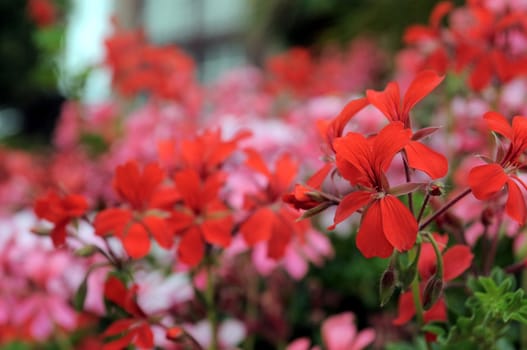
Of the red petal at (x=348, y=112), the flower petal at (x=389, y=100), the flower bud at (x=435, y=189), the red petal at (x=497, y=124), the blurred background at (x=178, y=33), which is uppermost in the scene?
the flower petal at (x=389, y=100)

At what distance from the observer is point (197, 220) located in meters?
0.61

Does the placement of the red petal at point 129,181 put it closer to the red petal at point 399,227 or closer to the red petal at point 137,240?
the red petal at point 137,240

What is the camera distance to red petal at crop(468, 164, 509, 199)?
430 mm

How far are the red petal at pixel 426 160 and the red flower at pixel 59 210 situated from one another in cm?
30

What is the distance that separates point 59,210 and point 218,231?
14cm

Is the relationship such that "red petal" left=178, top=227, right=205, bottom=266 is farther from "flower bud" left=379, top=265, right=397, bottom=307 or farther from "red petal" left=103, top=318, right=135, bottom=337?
"flower bud" left=379, top=265, right=397, bottom=307

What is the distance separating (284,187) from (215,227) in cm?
9

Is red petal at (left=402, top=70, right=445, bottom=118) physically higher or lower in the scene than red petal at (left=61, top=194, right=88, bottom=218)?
higher

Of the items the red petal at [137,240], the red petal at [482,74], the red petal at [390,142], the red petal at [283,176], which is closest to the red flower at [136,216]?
the red petal at [137,240]

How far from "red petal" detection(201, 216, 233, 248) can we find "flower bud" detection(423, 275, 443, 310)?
0.19 m

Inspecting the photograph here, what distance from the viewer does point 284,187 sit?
25.6 inches

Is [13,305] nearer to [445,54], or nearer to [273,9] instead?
[445,54]

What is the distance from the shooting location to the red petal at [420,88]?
47cm

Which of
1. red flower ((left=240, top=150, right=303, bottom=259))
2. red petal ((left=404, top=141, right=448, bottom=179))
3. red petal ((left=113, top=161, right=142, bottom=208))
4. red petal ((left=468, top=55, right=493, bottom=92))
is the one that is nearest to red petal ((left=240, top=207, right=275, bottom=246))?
red flower ((left=240, top=150, right=303, bottom=259))
